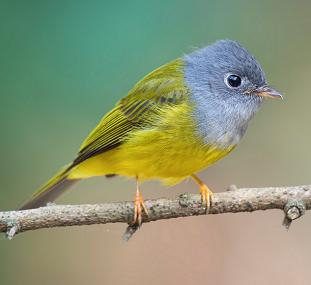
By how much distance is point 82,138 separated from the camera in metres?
5.89

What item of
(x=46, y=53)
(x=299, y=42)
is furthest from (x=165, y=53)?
(x=299, y=42)

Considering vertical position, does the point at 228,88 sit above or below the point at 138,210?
above

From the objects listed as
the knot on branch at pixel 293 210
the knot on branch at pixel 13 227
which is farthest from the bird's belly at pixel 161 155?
the knot on branch at pixel 13 227

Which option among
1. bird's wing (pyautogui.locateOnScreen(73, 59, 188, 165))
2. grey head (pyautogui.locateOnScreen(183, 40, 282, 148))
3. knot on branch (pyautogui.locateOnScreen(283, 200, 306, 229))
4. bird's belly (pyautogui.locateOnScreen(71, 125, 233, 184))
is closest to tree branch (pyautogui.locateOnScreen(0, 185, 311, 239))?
knot on branch (pyautogui.locateOnScreen(283, 200, 306, 229))

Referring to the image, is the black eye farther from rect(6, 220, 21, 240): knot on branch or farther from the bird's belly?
rect(6, 220, 21, 240): knot on branch

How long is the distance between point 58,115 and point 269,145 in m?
2.20

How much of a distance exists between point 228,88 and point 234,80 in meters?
0.07

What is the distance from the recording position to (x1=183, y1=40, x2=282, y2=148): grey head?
4.56 metres

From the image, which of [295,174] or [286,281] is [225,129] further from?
[295,174]

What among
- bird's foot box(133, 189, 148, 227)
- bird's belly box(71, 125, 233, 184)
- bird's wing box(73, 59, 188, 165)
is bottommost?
bird's foot box(133, 189, 148, 227)

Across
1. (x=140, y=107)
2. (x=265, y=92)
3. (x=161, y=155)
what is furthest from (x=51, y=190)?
(x=265, y=92)

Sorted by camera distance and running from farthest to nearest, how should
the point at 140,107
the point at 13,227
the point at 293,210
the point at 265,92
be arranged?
the point at 140,107 < the point at 265,92 < the point at 293,210 < the point at 13,227

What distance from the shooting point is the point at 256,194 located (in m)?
4.05

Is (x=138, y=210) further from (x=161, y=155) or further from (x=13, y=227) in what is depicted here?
(x=13, y=227)
